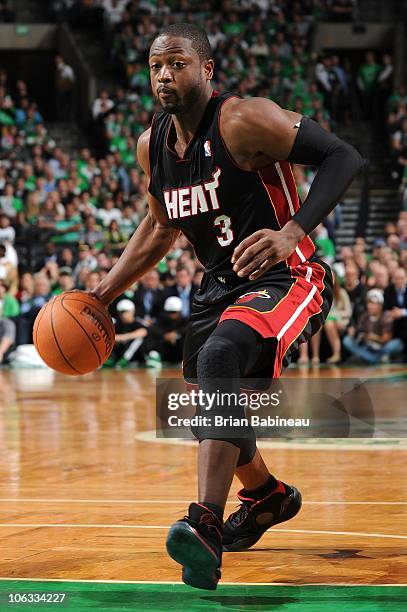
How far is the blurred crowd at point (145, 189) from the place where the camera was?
50.0ft

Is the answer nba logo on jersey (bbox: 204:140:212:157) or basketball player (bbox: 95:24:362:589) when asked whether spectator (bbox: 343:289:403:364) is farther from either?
nba logo on jersey (bbox: 204:140:212:157)

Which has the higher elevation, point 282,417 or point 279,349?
point 279,349

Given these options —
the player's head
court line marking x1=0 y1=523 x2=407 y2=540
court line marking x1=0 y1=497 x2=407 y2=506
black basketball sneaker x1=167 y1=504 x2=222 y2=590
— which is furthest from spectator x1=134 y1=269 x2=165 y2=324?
black basketball sneaker x1=167 y1=504 x2=222 y2=590

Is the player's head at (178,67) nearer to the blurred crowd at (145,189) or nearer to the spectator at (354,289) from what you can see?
the blurred crowd at (145,189)

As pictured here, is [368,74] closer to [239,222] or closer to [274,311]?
[239,222]

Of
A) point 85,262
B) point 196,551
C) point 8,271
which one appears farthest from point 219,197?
point 85,262

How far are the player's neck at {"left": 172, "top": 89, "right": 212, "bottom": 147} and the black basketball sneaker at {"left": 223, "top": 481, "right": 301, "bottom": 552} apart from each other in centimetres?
139

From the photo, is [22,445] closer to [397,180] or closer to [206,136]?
[206,136]

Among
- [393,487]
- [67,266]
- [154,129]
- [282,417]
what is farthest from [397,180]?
[154,129]

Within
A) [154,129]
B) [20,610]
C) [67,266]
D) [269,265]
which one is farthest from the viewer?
[67,266]

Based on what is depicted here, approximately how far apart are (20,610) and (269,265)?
1343mm

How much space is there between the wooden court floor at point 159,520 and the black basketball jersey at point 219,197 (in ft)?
3.65

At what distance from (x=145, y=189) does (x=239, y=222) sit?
15.1 meters

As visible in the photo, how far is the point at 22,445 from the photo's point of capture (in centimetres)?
794
